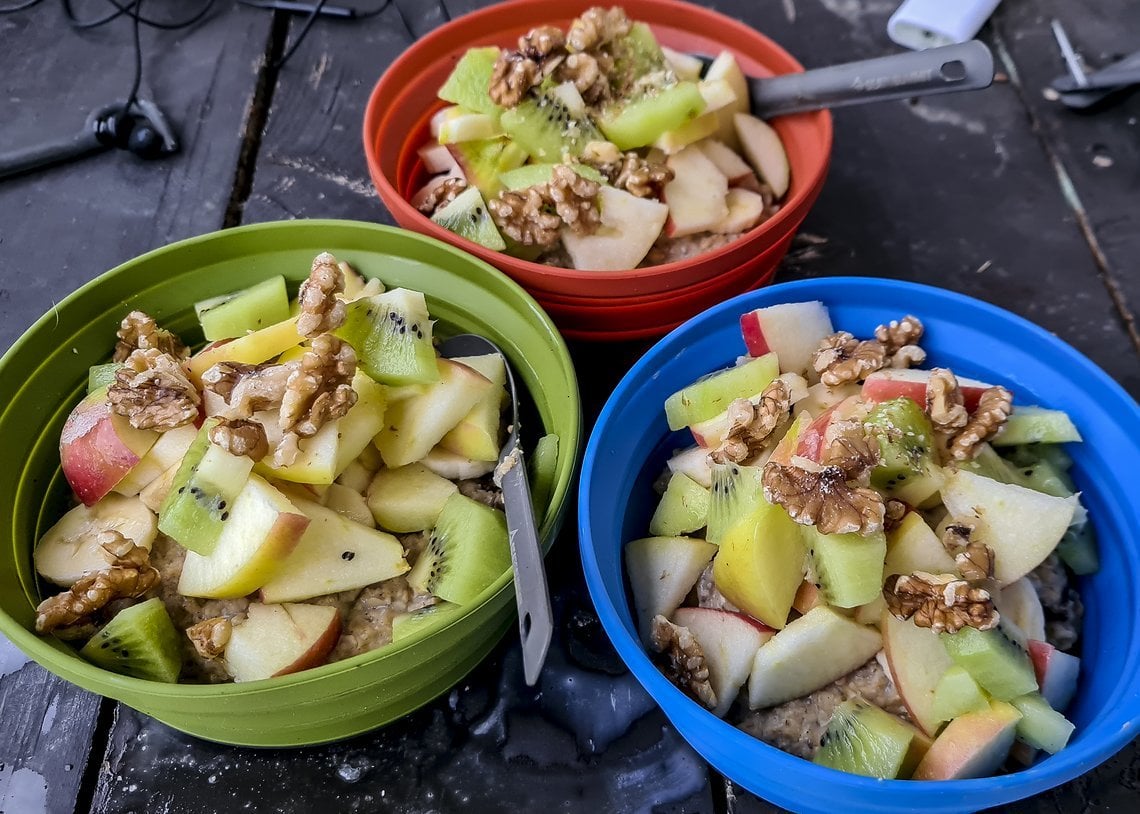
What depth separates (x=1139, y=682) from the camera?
2.55 ft

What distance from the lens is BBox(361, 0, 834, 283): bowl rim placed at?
1055 millimetres

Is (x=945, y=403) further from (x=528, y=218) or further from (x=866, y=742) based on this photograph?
(x=528, y=218)

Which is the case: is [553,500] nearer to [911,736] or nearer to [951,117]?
[911,736]

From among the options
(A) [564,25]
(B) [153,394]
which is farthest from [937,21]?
(B) [153,394]

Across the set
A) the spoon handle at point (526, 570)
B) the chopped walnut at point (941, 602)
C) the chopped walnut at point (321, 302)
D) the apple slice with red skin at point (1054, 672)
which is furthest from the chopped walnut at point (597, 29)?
the apple slice with red skin at point (1054, 672)

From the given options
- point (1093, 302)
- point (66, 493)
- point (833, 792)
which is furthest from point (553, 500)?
point (1093, 302)

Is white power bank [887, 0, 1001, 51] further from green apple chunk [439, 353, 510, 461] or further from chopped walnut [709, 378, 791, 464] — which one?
green apple chunk [439, 353, 510, 461]

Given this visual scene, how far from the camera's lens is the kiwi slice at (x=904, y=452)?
0.89m

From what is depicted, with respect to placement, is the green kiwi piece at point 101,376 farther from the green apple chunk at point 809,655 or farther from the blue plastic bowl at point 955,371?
the green apple chunk at point 809,655

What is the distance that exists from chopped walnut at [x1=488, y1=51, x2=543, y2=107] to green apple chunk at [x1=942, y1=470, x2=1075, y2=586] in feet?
2.54

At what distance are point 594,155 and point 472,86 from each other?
8.3 inches

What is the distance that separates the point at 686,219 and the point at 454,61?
0.48 m

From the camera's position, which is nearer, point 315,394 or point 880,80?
point 315,394

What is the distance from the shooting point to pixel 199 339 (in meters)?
1.12
